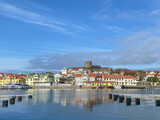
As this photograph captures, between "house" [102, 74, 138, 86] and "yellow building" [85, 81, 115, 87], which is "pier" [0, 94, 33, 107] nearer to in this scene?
"yellow building" [85, 81, 115, 87]

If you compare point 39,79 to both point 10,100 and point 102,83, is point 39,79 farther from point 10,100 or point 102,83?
point 10,100

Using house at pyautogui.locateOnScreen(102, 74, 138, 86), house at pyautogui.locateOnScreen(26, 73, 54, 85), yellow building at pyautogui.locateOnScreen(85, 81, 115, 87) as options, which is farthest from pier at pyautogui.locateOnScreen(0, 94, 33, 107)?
house at pyautogui.locateOnScreen(26, 73, 54, 85)

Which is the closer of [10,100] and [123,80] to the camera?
[10,100]

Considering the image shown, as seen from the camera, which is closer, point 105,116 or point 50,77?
point 105,116

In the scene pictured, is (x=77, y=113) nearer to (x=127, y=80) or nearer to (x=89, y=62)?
(x=127, y=80)

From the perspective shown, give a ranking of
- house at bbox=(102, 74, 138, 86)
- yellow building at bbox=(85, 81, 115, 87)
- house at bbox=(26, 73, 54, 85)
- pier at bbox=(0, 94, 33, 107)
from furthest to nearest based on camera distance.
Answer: house at bbox=(26, 73, 54, 85)
house at bbox=(102, 74, 138, 86)
yellow building at bbox=(85, 81, 115, 87)
pier at bbox=(0, 94, 33, 107)

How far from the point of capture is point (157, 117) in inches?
845

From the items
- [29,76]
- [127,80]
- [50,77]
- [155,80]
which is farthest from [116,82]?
[29,76]

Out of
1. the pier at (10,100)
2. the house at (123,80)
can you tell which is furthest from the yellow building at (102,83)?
the pier at (10,100)

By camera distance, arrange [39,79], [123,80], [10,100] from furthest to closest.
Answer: [39,79] < [123,80] < [10,100]

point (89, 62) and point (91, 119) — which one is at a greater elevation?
point (89, 62)

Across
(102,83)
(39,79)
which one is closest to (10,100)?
(102,83)

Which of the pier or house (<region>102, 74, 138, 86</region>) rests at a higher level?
house (<region>102, 74, 138, 86</region>)

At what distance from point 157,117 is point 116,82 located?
279ft
